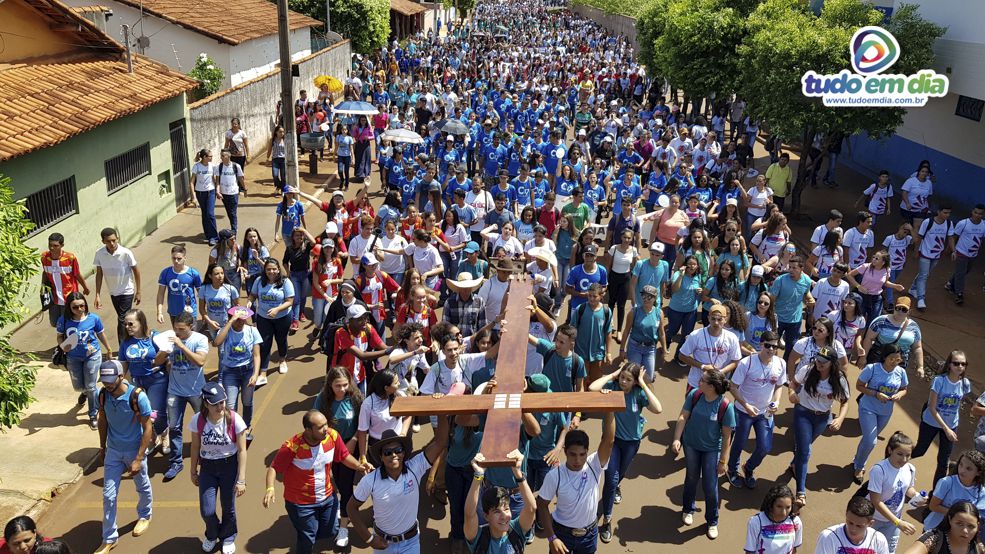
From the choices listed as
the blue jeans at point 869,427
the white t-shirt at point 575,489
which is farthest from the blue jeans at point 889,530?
the white t-shirt at point 575,489

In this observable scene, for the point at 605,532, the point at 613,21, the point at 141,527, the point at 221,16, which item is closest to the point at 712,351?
the point at 605,532

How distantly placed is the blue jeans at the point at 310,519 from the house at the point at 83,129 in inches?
274

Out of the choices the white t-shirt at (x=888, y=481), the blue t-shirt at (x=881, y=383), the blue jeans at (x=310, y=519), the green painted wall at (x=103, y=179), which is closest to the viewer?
the blue jeans at (x=310, y=519)

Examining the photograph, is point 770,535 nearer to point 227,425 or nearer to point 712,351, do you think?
point 712,351

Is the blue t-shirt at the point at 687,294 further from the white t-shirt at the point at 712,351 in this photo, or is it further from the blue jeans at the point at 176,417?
the blue jeans at the point at 176,417

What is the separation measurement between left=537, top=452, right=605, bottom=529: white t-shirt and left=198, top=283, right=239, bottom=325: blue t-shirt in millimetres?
4545

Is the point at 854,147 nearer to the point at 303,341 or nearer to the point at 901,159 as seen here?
the point at 901,159

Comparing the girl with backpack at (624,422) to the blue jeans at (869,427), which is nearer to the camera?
the girl with backpack at (624,422)

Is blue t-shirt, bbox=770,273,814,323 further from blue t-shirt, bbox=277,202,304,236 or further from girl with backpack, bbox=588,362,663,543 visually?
blue t-shirt, bbox=277,202,304,236

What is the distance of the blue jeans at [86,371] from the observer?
8.06 metres

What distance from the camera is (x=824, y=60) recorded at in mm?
16094

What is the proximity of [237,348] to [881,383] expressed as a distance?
587 centimetres

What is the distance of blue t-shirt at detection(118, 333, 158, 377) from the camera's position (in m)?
7.24

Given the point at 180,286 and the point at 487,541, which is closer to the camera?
the point at 487,541
